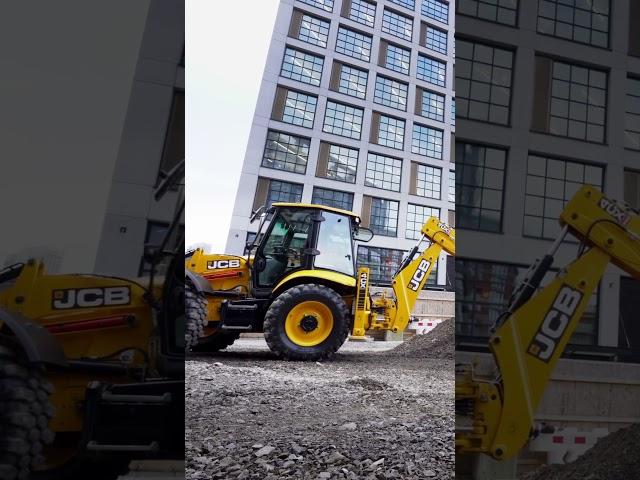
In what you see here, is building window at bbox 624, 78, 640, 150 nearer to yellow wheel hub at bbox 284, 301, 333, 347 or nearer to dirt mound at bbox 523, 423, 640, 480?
dirt mound at bbox 523, 423, 640, 480

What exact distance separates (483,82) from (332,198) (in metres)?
0.62

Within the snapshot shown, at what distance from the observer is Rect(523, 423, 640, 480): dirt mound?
1854mm

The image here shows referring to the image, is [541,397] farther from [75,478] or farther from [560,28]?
[75,478]

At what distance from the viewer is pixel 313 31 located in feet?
5.61

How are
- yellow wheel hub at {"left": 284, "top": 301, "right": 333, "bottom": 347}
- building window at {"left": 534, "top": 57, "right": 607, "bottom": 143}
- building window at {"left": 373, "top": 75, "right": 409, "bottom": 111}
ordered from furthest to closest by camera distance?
building window at {"left": 534, "top": 57, "right": 607, "bottom": 143}, building window at {"left": 373, "top": 75, "right": 409, "bottom": 111}, yellow wheel hub at {"left": 284, "top": 301, "right": 333, "bottom": 347}

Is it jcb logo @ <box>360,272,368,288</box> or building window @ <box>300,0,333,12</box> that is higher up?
building window @ <box>300,0,333,12</box>

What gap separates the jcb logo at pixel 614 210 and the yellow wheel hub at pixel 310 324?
38.5 inches

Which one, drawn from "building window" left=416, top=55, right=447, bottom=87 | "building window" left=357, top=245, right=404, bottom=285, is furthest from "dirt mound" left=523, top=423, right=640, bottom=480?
"building window" left=416, top=55, right=447, bottom=87

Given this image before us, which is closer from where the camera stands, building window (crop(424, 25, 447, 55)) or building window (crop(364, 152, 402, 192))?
building window (crop(364, 152, 402, 192))

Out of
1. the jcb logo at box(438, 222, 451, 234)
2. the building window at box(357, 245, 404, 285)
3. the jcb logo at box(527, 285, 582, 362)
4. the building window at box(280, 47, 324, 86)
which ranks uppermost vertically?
the building window at box(280, 47, 324, 86)

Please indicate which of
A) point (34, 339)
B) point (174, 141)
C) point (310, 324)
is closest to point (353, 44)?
point (174, 141)

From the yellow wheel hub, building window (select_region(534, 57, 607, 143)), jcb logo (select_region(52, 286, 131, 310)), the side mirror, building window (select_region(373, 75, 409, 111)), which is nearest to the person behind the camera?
jcb logo (select_region(52, 286, 131, 310))

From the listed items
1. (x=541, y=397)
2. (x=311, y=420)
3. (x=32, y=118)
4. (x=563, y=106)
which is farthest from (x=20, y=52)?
(x=541, y=397)

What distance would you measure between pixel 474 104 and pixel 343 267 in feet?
2.17
